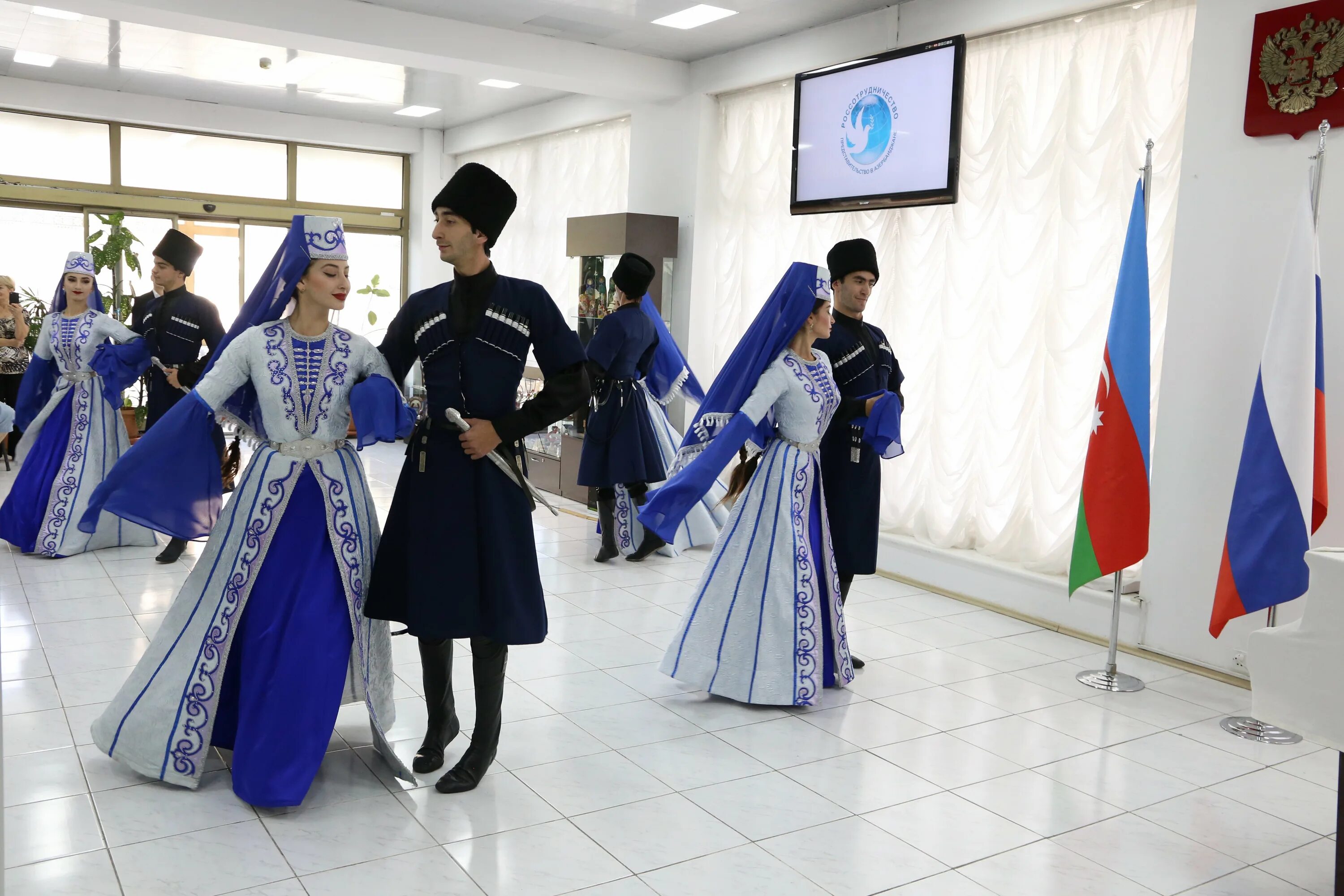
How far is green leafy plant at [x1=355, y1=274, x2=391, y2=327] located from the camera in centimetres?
1138

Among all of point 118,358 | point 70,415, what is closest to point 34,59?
point 70,415

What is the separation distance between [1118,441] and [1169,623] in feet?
3.11

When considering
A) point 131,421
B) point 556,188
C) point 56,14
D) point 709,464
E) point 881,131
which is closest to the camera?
point 709,464

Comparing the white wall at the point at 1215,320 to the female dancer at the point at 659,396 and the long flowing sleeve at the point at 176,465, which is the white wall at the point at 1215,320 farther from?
the long flowing sleeve at the point at 176,465

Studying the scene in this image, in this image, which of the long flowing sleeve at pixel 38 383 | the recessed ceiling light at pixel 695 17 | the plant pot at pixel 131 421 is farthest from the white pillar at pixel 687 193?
the plant pot at pixel 131 421

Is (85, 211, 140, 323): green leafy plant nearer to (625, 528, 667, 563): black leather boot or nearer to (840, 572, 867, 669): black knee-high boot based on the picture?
(625, 528, 667, 563): black leather boot


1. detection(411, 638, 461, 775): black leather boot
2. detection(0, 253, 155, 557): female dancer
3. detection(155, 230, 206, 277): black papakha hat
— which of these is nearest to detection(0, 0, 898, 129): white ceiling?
detection(155, 230, 206, 277): black papakha hat

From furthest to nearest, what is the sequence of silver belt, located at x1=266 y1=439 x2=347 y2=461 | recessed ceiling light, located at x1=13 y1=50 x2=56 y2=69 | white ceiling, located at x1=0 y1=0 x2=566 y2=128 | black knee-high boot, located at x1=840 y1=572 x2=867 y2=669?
recessed ceiling light, located at x1=13 y1=50 x2=56 y2=69, white ceiling, located at x1=0 y1=0 x2=566 y2=128, black knee-high boot, located at x1=840 y1=572 x2=867 y2=669, silver belt, located at x1=266 y1=439 x2=347 y2=461

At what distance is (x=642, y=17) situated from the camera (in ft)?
21.1

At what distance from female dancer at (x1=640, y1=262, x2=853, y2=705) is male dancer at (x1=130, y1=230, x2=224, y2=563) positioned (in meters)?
2.86

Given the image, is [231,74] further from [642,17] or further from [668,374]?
[668,374]

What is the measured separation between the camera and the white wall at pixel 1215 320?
4152 millimetres

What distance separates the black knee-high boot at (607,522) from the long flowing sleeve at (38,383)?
297cm

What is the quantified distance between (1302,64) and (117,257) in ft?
27.0
